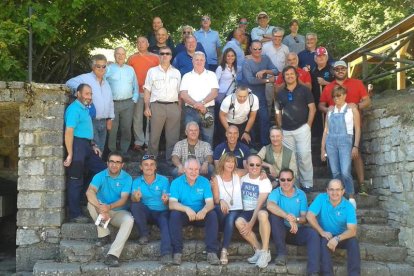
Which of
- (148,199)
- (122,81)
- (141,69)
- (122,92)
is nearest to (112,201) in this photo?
(148,199)

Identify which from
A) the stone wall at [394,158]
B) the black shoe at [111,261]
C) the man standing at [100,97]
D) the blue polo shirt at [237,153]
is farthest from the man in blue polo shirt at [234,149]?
the stone wall at [394,158]

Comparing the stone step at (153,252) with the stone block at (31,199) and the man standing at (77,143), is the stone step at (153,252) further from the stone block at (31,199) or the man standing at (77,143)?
the stone block at (31,199)

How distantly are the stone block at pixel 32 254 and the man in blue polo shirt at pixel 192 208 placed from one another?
1.56m

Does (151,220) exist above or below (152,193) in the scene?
below

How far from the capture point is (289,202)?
222 inches

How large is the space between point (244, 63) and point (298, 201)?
252 centimetres

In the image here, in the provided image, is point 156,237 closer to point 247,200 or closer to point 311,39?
point 247,200

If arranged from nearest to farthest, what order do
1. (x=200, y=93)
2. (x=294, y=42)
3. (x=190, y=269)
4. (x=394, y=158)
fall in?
(x=190, y=269)
(x=394, y=158)
(x=200, y=93)
(x=294, y=42)

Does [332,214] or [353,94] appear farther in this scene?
[353,94]

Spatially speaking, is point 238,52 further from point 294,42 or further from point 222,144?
point 222,144

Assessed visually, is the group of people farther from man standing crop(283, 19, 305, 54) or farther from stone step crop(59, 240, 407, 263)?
man standing crop(283, 19, 305, 54)

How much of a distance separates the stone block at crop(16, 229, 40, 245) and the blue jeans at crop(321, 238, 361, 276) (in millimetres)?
3334

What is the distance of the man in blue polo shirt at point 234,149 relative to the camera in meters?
6.18

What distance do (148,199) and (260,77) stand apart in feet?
8.42
